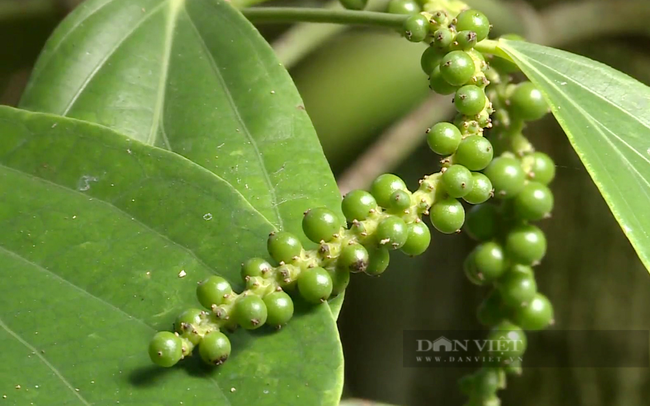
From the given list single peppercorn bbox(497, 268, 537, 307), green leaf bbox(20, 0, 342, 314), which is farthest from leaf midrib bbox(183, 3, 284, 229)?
single peppercorn bbox(497, 268, 537, 307)

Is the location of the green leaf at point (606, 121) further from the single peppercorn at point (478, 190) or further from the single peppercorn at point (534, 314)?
the single peppercorn at point (534, 314)

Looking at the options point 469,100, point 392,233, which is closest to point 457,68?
point 469,100

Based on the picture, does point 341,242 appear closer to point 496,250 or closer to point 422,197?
point 422,197

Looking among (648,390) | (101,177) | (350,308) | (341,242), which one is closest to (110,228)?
(101,177)

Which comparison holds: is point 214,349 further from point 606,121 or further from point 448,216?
point 606,121

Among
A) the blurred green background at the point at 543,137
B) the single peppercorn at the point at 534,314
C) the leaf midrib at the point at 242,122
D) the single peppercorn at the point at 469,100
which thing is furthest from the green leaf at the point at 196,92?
the blurred green background at the point at 543,137

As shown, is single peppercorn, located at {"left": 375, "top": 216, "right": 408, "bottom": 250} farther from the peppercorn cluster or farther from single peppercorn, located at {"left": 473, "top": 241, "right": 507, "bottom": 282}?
single peppercorn, located at {"left": 473, "top": 241, "right": 507, "bottom": 282}
